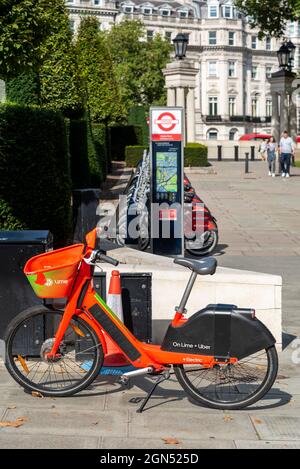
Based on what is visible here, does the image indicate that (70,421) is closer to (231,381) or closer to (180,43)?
(231,381)

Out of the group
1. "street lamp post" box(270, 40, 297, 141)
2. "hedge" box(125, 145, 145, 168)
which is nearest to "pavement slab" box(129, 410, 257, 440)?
"hedge" box(125, 145, 145, 168)

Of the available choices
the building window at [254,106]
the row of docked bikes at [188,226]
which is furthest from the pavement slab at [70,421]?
the building window at [254,106]

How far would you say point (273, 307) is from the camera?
25.1 feet

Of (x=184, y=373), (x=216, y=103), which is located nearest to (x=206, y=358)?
(x=184, y=373)

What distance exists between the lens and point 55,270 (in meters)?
5.98

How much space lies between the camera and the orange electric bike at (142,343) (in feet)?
19.4

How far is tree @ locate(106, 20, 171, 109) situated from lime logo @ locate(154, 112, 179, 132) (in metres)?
69.2

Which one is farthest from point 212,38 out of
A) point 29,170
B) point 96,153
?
point 29,170

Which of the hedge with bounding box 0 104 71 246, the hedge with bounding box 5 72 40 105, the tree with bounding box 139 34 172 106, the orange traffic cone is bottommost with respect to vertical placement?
the orange traffic cone

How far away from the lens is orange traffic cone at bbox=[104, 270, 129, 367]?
6465mm

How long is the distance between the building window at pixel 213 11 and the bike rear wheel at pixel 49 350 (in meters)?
118

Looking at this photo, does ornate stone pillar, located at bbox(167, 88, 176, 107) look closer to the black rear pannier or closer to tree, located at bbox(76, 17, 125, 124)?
tree, located at bbox(76, 17, 125, 124)

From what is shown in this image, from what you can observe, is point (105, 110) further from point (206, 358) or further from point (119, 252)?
point (206, 358)

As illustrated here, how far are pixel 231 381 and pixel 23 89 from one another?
11.4 metres
